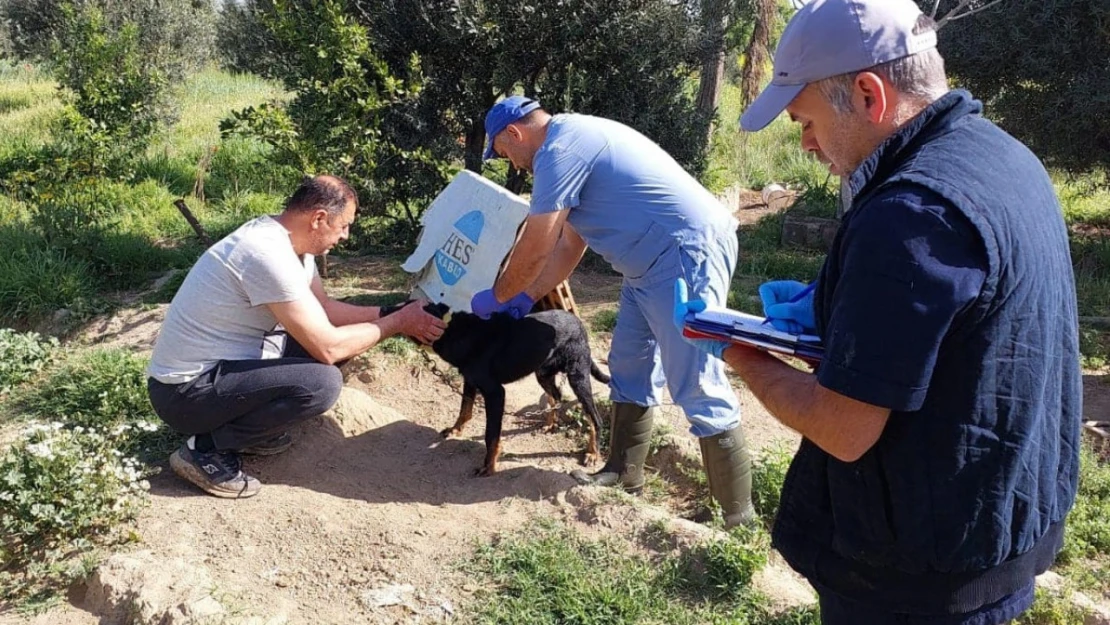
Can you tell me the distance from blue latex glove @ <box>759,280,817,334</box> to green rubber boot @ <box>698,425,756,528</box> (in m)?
1.98

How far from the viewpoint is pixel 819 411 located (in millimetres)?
1740

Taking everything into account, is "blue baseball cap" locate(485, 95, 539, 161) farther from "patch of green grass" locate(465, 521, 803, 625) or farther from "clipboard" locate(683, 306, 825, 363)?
"clipboard" locate(683, 306, 825, 363)

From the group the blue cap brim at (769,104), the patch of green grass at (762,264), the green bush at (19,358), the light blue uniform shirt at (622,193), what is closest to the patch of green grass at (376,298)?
the green bush at (19,358)

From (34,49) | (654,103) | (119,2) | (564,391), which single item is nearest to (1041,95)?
(654,103)

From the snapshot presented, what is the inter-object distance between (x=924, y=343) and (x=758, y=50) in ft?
38.6

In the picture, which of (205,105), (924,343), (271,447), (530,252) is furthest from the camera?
(205,105)

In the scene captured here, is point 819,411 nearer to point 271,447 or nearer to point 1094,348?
point 271,447

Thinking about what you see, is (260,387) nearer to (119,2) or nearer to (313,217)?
(313,217)

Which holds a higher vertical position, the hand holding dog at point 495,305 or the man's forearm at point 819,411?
the man's forearm at point 819,411

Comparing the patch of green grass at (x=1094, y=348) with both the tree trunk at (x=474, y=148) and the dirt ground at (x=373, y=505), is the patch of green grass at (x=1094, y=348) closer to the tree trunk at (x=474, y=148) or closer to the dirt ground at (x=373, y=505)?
the dirt ground at (x=373, y=505)

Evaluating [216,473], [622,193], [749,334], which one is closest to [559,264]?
[622,193]

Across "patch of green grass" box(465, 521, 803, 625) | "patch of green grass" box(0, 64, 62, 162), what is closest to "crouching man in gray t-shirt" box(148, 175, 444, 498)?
"patch of green grass" box(465, 521, 803, 625)

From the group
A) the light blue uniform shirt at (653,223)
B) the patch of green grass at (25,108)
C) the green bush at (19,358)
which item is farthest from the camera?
the patch of green grass at (25,108)

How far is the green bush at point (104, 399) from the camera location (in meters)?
5.02
